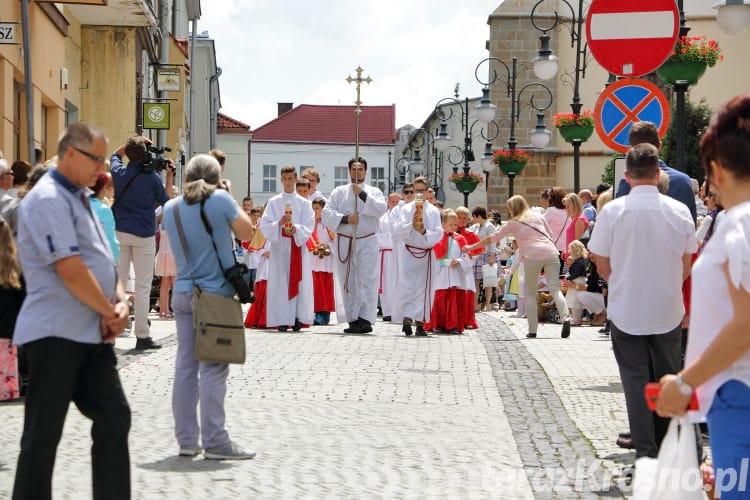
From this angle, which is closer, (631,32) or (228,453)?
(228,453)

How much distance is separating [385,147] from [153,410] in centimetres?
9764

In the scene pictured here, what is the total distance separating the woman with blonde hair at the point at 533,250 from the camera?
17453 mm

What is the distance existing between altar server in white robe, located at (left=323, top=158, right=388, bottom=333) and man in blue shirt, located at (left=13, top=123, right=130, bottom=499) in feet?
40.7

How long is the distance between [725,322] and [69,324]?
2.70 m

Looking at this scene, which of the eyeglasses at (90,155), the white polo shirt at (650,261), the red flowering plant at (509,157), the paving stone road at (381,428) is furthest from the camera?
the red flowering plant at (509,157)

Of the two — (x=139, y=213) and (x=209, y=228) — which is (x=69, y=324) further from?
(x=139, y=213)

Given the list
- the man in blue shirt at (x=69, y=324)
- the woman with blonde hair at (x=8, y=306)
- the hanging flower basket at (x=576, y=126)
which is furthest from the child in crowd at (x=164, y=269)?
the man in blue shirt at (x=69, y=324)

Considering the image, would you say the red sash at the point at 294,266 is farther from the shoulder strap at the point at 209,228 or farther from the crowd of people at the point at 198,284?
the shoulder strap at the point at 209,228

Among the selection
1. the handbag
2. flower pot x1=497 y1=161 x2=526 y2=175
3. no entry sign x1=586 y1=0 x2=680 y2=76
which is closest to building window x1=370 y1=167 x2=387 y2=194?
flower pot x1=497 y1=161 x2=526 y2=175

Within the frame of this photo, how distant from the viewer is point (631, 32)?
1092 cm

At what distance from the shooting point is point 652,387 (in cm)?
411

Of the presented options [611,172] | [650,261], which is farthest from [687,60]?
[611,172]

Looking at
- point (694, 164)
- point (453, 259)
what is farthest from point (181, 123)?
point (453, 259)

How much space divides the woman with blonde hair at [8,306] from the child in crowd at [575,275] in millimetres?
10343
